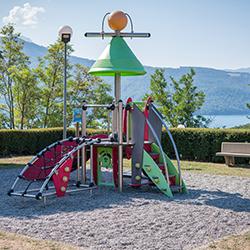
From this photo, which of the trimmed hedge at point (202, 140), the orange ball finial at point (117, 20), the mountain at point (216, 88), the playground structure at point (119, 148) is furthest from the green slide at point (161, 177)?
the mountain at point (216, 88)

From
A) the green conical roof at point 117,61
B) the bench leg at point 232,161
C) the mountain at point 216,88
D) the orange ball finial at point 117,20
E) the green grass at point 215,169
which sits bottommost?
the green grass at point 215,169

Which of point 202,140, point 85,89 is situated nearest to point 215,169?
point 202,140

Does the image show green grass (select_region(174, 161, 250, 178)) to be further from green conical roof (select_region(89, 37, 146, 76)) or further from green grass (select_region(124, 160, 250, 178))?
green conical roof (select_region(89, 37, 146, 76))

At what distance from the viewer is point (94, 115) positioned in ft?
94.8

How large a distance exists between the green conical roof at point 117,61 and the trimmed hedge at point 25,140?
7117 millimetres

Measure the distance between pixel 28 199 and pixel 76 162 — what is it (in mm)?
2186

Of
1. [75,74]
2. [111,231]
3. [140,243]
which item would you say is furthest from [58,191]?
[75,74]

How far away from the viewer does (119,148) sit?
9820 millimetres

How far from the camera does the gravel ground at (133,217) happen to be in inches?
242

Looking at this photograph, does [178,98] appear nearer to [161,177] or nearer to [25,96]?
[25,96]

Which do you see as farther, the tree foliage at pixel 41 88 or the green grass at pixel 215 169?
the tree foliage at pixel 41 88

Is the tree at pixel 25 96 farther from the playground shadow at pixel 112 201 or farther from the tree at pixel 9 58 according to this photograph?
the playground shadow at pixel 112 201

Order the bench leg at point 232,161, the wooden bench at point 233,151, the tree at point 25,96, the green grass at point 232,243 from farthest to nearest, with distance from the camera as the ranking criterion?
the tree at point 25,96, the bench leg at point 232,161, the wooden bench at point 233,151, the green grass at point 232,243

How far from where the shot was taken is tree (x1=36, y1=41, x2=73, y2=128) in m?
27.2
